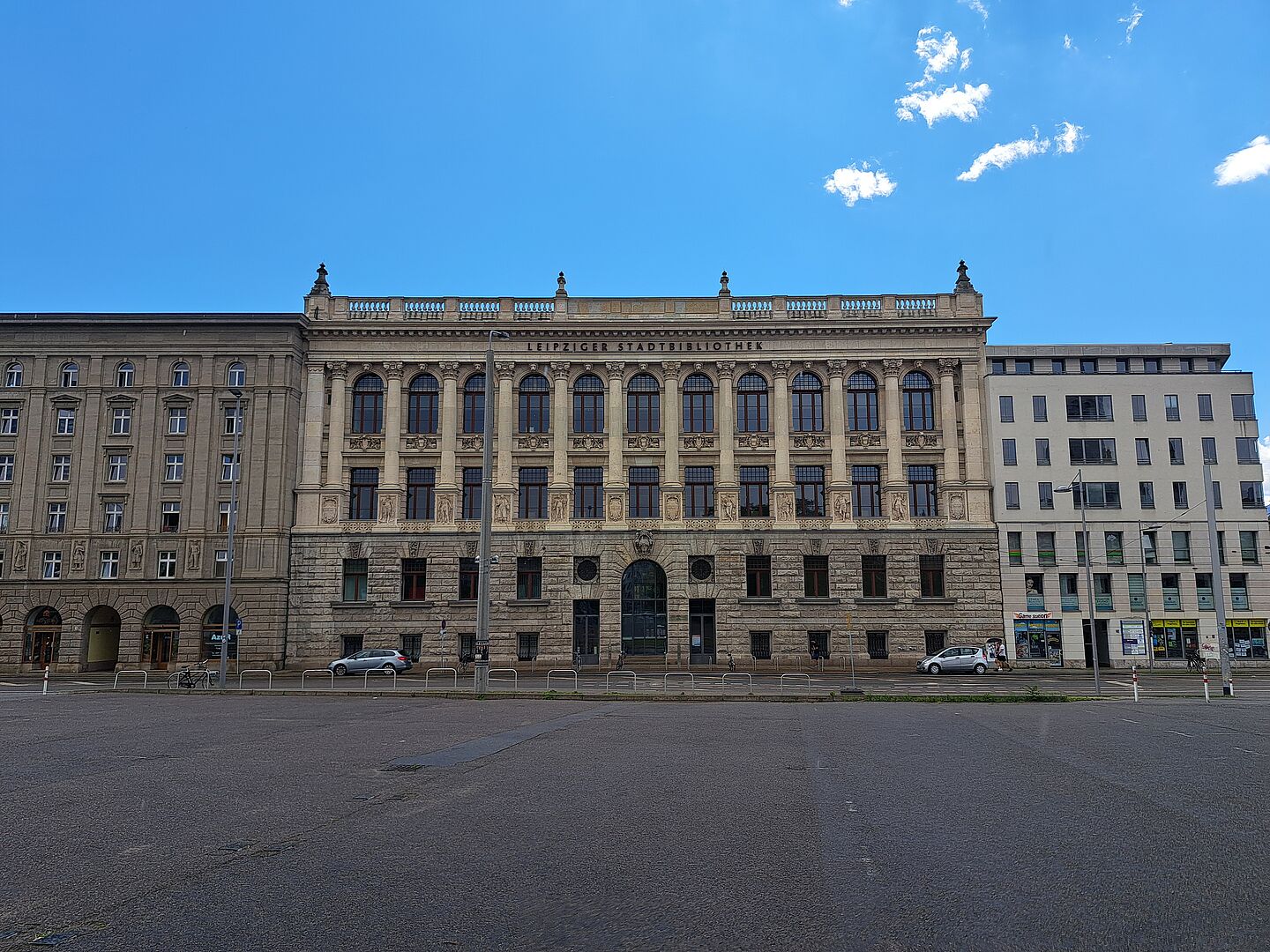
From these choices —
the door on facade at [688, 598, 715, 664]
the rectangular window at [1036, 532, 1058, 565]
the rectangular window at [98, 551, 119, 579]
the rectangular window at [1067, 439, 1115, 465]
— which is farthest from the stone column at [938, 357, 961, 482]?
the rectangular window at [98, 551, 119, 579]

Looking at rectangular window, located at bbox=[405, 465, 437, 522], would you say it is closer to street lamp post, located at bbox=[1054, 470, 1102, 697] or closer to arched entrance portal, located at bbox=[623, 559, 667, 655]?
arched entrance portal, located at bbox=[623, 559, 667, 655]

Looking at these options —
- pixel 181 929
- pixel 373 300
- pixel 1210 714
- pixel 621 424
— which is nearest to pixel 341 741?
pixel 181 929

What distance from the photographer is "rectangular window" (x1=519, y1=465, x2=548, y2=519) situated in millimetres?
50812

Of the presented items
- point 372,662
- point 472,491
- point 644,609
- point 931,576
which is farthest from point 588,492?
point 931,576

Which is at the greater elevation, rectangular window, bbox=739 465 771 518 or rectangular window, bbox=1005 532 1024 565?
rectangular window, bbox=739 465 771 518

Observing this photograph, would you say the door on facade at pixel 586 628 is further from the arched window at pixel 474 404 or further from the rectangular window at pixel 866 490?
the rectangular window at pixel 866 490

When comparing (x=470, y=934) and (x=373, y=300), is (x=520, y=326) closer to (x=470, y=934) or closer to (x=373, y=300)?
(x=373, y=300)

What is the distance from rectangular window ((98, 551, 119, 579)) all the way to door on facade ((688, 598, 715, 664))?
99.8 feet

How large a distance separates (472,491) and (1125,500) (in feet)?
123

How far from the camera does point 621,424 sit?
169ft

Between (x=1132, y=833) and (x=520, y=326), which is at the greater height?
(x=520, y=326)

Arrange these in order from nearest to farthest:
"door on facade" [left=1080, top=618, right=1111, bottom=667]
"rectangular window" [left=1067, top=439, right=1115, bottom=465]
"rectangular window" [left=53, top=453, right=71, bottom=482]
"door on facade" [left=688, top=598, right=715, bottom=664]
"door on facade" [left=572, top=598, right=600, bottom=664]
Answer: "door on facade" [left=688, top=598, right=715, bottom=664], "door on facade" [left=572, top=598, right=600, bottom=664], "rectangular window" [left=53, top=453, right=71, bottom=482], "door on facade" [left=1080, top=618, right=1111, bottom=667], "rectangular window" [left=1067, top=439, right=1115, bottom=465]

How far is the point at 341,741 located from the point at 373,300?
131ft

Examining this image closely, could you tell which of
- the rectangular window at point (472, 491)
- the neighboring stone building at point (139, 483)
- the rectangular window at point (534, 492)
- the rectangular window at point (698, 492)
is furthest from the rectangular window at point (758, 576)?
the neighboring stone building at point (139, 483)
